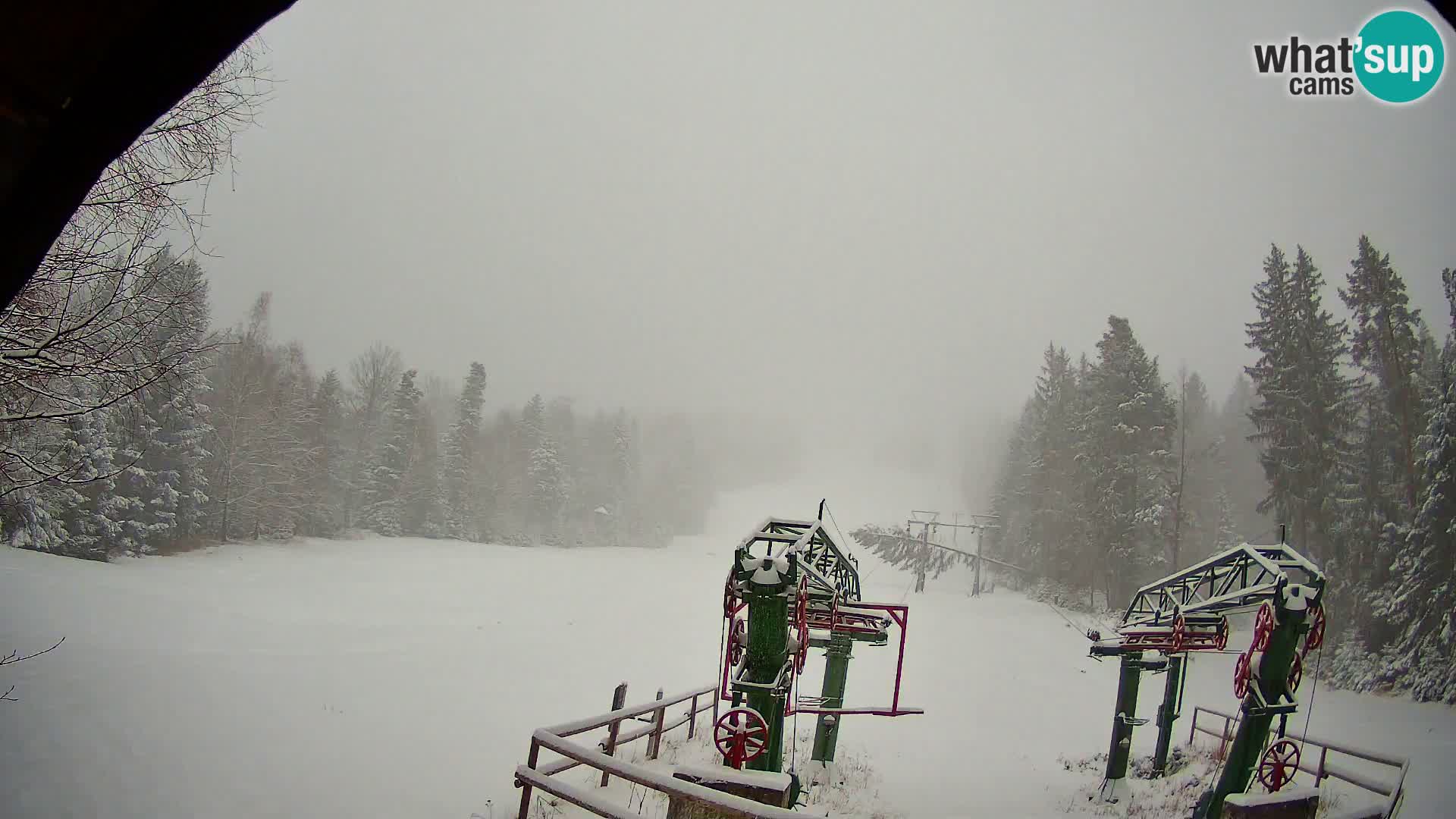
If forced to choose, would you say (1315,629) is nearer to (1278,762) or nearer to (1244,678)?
(1244,678)

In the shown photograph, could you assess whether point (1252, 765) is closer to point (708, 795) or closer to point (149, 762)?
point (708, 795)

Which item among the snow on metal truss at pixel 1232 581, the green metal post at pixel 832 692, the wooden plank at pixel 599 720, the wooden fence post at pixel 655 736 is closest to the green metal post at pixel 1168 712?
the snow on metal truss at pixel 1232 581

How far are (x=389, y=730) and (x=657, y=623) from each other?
19.4 meters

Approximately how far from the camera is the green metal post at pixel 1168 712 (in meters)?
15.1

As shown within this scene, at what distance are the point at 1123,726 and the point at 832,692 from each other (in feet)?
23.4

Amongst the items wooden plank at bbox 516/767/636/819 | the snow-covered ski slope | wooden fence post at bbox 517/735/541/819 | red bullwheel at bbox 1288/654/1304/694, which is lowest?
the snow-covered ski slope

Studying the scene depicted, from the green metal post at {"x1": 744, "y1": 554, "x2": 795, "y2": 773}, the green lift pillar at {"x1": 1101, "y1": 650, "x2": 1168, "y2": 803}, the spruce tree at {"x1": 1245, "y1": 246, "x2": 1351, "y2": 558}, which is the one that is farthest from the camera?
the spruce tree at {"x1": 1245, "y1": 246, "x2": 1351, "y2": 558}

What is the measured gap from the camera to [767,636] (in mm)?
9750

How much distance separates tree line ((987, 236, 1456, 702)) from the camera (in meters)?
20.7

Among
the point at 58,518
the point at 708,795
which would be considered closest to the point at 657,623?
the point at 58,518

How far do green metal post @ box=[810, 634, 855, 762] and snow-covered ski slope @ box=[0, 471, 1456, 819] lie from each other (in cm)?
163

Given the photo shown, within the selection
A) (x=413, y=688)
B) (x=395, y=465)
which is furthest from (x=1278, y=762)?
(x=395, y=465)

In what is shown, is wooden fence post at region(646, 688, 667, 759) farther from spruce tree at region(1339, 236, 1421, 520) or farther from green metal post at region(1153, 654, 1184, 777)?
spruce tree at region(1339, 236, 1421, 520)

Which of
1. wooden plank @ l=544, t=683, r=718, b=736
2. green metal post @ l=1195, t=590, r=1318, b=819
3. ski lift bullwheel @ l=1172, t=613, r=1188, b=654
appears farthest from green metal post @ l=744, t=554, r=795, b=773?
ski lift bullwheel @ l=1172, t=613, r=1188, b=654
